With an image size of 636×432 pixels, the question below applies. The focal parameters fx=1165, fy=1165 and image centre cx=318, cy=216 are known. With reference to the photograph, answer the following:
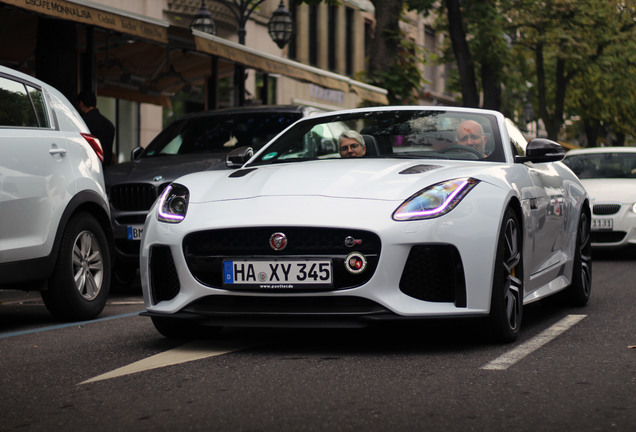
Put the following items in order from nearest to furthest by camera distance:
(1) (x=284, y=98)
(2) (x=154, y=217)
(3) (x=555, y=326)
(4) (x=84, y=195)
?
(2) (x=154, y=217)
(3) (x=555, y=326)
(4) (x=84, y=195)
(1) (x=284, y=98)

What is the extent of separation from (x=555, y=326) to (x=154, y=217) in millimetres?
2617

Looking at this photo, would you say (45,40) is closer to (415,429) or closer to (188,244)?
(188,244)

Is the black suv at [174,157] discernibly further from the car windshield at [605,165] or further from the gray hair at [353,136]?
the car windshield at [605,165]

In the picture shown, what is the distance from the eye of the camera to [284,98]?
112 feet

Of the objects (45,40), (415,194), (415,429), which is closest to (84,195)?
(415,194)

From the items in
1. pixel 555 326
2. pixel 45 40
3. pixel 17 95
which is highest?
pixel 45 40

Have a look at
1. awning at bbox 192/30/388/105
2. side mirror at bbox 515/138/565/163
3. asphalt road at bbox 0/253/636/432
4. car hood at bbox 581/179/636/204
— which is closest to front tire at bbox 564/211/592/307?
asphalt road at bbox 0/253/636/432

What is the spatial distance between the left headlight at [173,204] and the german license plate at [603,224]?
8.93 metres

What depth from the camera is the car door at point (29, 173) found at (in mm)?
6949

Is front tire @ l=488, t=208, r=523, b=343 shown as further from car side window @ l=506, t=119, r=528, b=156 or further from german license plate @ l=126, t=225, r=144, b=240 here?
german license plate @ l=126, t=225, r=144, b=240

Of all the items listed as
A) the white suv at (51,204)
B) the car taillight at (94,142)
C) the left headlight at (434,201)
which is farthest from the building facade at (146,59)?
the left headlight at (434,201)

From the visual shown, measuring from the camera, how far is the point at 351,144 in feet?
23.8

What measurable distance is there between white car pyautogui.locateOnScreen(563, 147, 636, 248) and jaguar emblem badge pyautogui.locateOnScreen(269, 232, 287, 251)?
30.3ft

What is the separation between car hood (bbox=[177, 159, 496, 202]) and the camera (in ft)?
19.5
